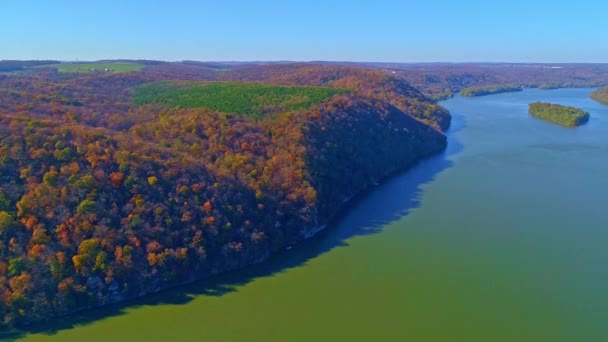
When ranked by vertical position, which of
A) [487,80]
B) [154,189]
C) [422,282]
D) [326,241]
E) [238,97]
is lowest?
[422,282]

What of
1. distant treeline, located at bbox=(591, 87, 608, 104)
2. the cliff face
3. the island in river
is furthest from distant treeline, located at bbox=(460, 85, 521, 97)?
the cliff face

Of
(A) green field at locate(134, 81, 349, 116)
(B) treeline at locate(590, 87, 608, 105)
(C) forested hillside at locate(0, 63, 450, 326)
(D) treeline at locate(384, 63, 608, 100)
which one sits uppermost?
(D) treeline at locate(384, 63, 608, 100)

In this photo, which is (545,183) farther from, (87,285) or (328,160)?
(87,285)

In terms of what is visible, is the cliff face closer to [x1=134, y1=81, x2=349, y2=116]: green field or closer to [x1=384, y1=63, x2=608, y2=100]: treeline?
[x1=134, y1=81, x2=349, y2=116]: green field

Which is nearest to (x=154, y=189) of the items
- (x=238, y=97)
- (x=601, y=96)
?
(x=238, y=97)

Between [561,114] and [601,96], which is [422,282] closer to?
[561,114]

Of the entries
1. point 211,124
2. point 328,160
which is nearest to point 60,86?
point 211,124
